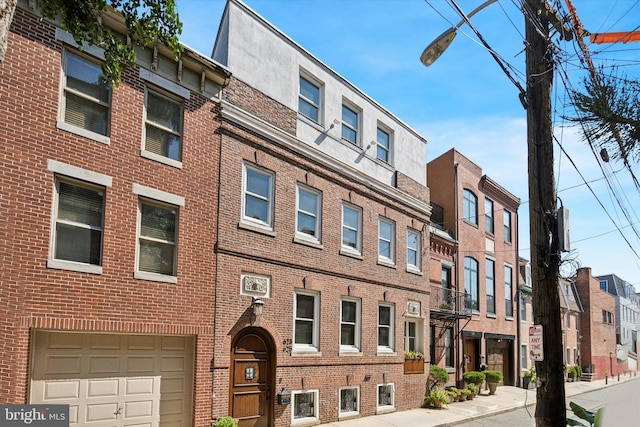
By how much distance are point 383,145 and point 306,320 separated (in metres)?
7.65

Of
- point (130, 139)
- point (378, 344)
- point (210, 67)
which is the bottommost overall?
point (378, 344)

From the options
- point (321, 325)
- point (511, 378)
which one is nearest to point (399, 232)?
point (321, 325)

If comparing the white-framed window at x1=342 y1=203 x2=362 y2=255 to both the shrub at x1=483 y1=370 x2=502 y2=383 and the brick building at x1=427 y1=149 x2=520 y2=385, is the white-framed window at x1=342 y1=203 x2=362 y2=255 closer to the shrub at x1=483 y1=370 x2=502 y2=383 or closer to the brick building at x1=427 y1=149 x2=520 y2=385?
the brick building at x1=427 y1=149 x2=520 y2=385

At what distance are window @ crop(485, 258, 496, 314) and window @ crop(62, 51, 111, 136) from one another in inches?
892

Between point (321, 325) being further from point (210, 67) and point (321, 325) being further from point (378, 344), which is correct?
point (210, 67)

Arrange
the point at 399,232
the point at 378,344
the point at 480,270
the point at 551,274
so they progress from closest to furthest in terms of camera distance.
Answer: the point at 551,274
the point at 378,344
the point at 399,232
the point at 480,270

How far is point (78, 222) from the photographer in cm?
1056

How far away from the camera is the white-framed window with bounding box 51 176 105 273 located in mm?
10234

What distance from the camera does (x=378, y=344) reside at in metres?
18.7

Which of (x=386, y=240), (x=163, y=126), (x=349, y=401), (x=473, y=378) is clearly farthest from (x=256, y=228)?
(x=473, y=378)

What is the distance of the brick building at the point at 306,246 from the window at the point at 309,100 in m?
0.05

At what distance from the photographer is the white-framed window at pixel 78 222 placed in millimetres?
10234

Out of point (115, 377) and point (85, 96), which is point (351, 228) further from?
point (85, 96)

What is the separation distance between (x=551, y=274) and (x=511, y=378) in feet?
80.7
